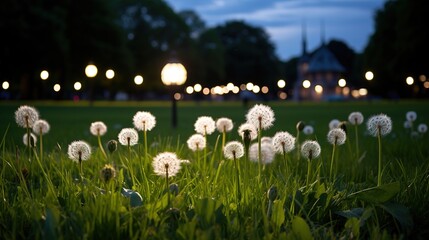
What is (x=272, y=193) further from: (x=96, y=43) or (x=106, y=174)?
(x=96, y=43)

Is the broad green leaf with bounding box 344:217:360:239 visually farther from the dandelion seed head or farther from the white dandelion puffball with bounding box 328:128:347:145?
the dandelion seed head

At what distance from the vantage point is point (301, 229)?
229 cm

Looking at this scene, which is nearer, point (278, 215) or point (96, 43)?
point (278, 215)

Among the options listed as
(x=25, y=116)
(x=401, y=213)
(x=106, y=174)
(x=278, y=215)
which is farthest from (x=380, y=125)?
(x=25, y=116)

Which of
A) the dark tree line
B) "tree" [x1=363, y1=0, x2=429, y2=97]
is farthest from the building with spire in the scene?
"tree" [x1=363, y1=0, x2=429, y2=97]

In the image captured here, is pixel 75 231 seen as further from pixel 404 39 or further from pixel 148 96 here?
pixel 148 96

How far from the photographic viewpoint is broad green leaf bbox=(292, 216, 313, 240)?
7.47 ft

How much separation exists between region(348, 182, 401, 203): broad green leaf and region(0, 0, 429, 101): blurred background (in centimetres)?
428

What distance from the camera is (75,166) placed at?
4539mm

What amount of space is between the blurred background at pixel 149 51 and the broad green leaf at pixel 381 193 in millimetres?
4282

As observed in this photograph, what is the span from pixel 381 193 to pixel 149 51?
206 feet

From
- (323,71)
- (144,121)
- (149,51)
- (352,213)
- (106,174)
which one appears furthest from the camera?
(323,71)

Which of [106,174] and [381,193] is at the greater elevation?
[106,174]

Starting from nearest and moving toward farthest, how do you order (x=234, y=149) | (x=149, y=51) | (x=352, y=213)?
1. (x=352, y=213)
2. (x=234, y=149)
3. (x=149, y=51)
